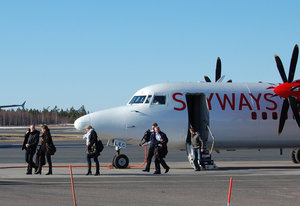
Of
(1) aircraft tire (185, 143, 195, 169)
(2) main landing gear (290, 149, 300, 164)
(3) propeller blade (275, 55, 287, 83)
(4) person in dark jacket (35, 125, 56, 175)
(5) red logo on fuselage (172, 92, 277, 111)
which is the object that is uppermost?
(3) propeller blade (275, 55, 287, 83)

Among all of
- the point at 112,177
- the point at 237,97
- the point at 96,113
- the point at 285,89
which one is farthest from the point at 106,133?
the point at 285,89

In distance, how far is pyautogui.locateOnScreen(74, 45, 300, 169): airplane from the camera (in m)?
22.5

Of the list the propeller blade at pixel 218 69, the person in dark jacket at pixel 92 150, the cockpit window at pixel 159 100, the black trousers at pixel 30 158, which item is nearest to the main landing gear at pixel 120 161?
the cockpit window at pixel 159 100

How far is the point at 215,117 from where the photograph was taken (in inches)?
915

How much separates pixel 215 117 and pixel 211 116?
21 centimetres

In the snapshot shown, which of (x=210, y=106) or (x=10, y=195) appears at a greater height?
(x=210, y=106)

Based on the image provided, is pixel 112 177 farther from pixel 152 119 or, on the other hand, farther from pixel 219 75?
pixel 219 75

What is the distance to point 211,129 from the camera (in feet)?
76.1

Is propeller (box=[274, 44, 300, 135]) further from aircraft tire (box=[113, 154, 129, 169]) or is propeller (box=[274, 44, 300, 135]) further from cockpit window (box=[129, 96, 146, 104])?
aircraft tire (box=[113, 154, 129, 169])

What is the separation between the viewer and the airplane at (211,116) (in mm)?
22516

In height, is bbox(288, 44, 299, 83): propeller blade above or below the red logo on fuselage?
above

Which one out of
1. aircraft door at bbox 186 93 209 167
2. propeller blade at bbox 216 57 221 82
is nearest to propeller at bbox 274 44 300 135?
aircraft door at bbox 186 93 209 167

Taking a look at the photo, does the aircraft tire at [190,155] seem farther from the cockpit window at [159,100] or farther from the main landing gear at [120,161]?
the main landing gear at [120,161]

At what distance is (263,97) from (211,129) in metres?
3.27
